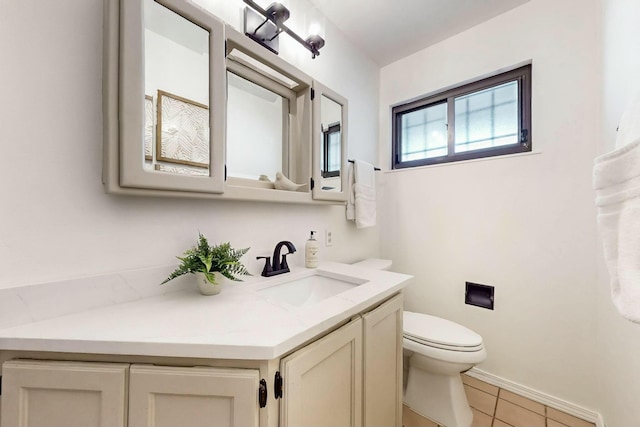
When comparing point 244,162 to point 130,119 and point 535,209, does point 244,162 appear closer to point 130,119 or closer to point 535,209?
point 130,119

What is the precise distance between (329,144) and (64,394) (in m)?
1.41

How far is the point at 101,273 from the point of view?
2.53 ft

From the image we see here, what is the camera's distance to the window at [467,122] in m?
1.56

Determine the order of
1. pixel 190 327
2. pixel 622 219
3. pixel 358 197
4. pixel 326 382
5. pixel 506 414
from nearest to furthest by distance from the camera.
Result: pixel 622 219 < pixel 190 327 < pixel 326 382 < pixel 506 414 < pixel 358 197

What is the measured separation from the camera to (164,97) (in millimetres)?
859

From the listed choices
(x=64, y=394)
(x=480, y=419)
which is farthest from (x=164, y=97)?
(x=480, y=419)

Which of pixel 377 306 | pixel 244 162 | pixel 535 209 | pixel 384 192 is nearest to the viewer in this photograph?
pixel 377 306

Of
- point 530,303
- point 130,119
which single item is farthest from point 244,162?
point 530,303

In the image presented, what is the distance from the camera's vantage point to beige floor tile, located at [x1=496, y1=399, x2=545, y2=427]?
4.25ft

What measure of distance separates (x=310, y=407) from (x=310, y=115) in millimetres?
1268

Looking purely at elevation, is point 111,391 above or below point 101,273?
below

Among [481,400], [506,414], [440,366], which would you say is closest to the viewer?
[440,366]

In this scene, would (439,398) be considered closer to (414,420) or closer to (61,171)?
(414,420)

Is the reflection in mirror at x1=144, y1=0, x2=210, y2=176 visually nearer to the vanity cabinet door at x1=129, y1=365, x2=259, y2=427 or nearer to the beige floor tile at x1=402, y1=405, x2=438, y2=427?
the vanity cabinet door at x1=129, y1=365, x2=259, y2=427
